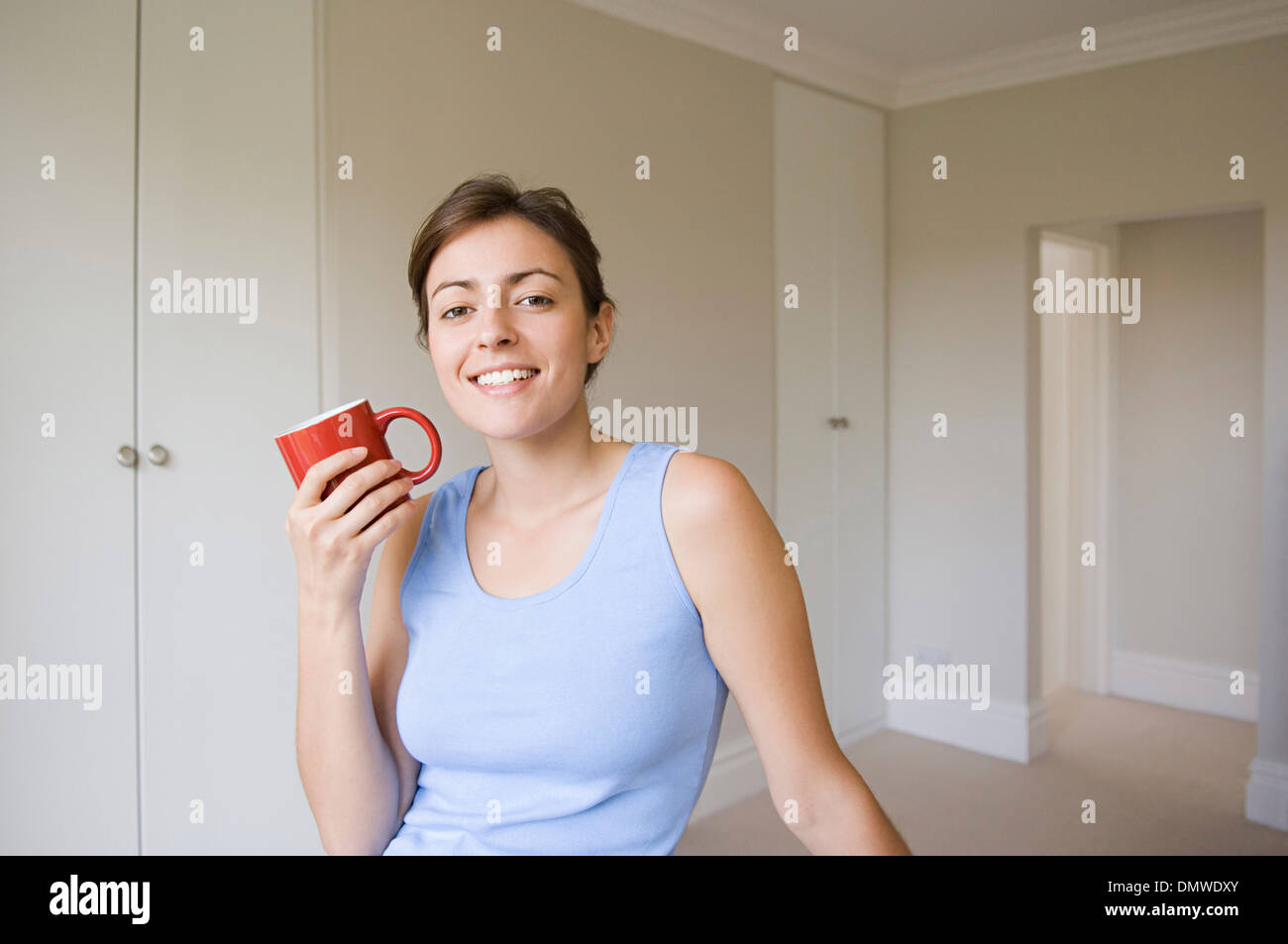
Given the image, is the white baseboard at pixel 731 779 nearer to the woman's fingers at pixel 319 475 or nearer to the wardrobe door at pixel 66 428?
the wardrobe door at pixel 66 428

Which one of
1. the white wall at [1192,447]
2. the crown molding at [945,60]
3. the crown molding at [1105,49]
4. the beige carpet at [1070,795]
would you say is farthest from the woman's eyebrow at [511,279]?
the white wall at [1192,447]

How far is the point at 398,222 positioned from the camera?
253 cm

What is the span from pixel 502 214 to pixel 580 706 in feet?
1.69

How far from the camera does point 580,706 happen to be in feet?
3.23

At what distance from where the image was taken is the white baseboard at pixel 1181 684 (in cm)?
423

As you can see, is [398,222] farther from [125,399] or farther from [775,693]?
[775,693]

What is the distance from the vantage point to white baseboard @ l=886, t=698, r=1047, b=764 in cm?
386

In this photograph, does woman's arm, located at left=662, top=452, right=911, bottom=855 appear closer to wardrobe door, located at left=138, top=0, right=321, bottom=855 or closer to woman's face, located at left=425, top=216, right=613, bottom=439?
woman's face, located at left=425, top=216, right=613, bottom=439

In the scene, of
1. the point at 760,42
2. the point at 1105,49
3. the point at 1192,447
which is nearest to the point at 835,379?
the point at 760,42

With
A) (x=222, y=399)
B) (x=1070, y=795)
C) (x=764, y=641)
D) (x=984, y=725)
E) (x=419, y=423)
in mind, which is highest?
(x=222, y=399)

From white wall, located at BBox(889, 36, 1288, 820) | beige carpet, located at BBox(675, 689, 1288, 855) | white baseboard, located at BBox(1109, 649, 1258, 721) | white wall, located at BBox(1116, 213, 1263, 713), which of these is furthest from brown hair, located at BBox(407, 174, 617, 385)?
white baseboard, located at BBox(1109, 649, 1258, 721)

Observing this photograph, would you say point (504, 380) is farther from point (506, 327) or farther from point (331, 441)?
point (331, 441)

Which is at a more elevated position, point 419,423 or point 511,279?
point 511,279
